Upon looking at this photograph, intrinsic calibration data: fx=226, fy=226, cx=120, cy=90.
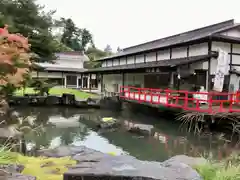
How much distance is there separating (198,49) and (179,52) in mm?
1757

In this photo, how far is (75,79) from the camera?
32.6m

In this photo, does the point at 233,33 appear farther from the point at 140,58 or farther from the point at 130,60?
the point at 130,60

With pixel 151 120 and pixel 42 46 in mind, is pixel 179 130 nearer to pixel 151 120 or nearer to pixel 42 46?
pixel 151 120

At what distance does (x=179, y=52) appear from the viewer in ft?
49.7

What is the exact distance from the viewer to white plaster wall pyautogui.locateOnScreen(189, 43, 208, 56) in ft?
42.5

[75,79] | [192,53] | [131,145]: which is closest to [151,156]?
[131,145]

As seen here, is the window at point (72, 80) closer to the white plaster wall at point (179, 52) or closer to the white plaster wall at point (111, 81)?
the white plaster wall at point (111, 81)

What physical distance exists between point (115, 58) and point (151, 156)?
65.9 feet

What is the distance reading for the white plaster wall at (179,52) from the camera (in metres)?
14.6

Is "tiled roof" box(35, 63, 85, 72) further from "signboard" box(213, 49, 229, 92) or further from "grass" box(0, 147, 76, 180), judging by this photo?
"grass" box(0, 147, 76, 180)

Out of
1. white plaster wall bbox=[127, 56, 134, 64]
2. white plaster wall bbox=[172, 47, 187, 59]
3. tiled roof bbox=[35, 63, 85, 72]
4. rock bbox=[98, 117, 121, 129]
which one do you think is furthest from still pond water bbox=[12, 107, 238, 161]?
tiled roof bbox=[35, 63, 85, 72]

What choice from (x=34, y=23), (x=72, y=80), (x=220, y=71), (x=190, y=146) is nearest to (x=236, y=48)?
(x=220, y=71)

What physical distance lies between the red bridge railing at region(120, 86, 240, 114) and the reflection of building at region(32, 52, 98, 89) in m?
16.4

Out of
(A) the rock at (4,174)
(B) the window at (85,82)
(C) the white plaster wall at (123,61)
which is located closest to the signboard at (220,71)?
(A) the rock at (4,174)
